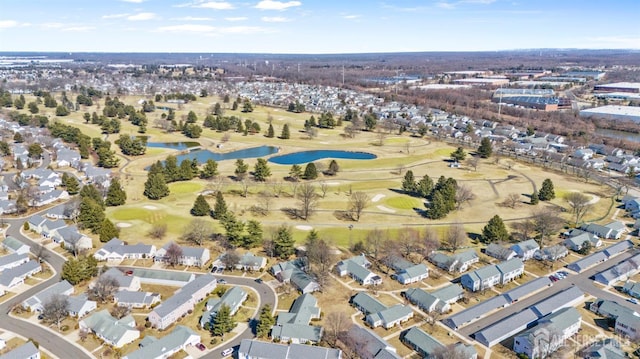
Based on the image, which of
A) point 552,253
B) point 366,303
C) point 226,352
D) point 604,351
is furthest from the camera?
point 552,253

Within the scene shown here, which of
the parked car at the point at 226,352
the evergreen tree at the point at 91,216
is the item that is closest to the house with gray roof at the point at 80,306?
the parked car at the point at 226,352

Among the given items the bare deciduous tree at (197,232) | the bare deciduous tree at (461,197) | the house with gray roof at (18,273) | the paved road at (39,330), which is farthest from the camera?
the bare deciduous tree at (461,197)

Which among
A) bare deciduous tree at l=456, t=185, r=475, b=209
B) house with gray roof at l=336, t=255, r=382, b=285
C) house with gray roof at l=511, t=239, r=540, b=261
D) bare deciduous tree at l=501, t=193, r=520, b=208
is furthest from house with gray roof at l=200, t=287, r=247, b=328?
bare deciduous tree at l=501, t=193, r=520, b=208

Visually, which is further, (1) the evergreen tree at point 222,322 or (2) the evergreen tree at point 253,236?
(2) the evergreen tree at point 253,236

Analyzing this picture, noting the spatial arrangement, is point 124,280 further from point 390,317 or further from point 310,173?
point 310,173

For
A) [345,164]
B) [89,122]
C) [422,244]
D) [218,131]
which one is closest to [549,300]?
[422,244]

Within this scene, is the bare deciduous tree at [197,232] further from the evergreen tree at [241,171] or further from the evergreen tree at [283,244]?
the evergreen tree at [241,171]

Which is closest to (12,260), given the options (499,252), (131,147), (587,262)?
(499,252)
